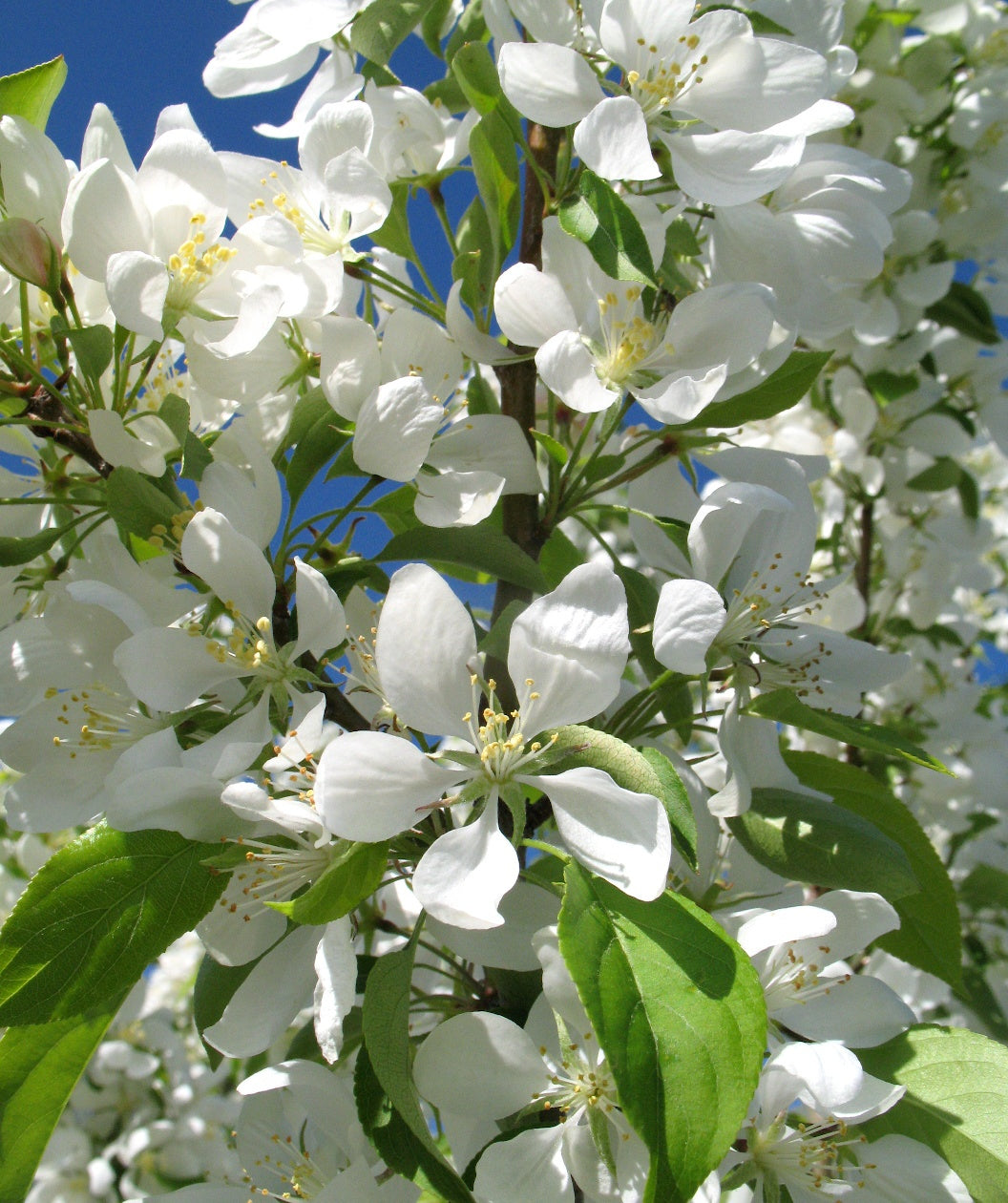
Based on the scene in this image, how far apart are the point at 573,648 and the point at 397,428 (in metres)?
0.36

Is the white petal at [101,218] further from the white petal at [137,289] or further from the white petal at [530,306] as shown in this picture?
the white petal at [530,306]

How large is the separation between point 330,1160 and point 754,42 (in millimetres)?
1459

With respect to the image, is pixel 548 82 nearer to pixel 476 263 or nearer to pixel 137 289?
pixel 476 263

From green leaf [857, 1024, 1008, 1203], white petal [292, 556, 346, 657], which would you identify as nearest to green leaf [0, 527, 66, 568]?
white petal [292, 556, 346, 657]

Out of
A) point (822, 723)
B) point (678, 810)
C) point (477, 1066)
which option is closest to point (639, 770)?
point (678, 810)

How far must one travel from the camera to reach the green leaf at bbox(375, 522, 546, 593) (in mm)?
1312

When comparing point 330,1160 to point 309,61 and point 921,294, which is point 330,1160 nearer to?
point 309,61

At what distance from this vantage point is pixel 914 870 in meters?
1.40

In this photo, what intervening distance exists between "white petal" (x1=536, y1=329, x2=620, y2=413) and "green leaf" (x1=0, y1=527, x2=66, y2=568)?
58cm

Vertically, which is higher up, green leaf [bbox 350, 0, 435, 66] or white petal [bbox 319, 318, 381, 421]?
green leaf [bbox 350, 0, 435, 66]

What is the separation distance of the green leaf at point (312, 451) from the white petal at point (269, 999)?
52cm

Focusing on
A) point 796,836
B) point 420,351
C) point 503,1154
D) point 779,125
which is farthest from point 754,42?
point 503,1154

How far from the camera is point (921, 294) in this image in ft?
9.10

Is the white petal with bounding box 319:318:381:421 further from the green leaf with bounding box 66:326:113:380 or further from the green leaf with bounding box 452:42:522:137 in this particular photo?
the green leaf with bounding box 452:42:522:137
